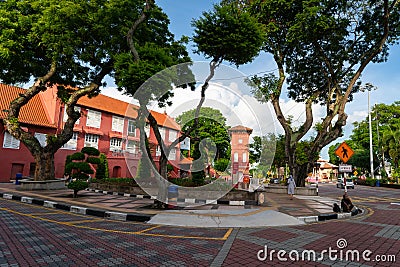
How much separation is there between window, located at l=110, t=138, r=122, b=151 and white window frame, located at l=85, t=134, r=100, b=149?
1.90m

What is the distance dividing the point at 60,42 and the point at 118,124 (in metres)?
17.5

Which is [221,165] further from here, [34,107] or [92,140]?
[34,107]

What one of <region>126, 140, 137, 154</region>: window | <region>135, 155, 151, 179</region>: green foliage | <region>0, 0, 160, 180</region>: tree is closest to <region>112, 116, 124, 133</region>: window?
<region>126, 140, 137, 154</region>: window

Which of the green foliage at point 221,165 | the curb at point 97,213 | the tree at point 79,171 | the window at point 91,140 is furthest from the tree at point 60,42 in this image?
the window at point 91,140

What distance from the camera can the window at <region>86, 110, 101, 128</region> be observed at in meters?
27.4

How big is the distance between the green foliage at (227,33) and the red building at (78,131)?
740 cm

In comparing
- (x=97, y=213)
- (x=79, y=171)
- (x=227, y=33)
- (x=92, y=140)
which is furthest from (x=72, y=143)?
(x=227, y=33)

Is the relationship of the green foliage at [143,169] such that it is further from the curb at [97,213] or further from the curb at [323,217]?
the curb at [323,217]

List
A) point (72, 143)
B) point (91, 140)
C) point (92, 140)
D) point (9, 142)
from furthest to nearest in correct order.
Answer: point (92, 140) → point (91, 140) → point (72, 143) → point (9, 142)

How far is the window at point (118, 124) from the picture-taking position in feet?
99.5

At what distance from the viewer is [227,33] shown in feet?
34.9

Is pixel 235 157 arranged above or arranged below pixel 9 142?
below

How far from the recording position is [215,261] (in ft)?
14.5

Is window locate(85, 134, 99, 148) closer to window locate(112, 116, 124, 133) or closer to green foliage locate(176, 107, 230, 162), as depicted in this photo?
window locate(112, 116, 124, 133)
